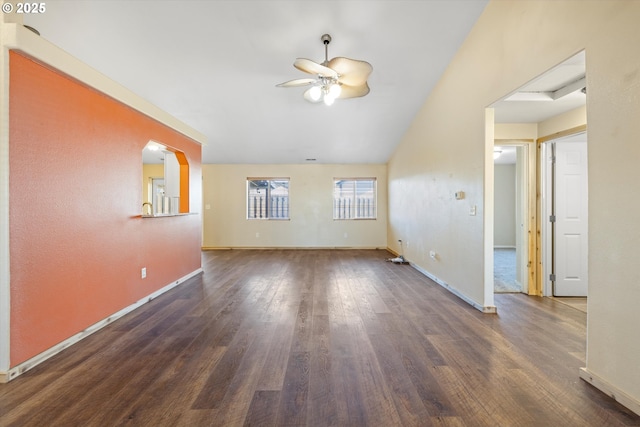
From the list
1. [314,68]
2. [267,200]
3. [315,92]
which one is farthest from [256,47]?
[267,200]

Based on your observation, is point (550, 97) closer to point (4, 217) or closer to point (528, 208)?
point (528, 208)

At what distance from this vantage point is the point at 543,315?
2.94 m

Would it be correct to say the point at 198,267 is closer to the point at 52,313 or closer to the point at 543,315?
the point at 52,313

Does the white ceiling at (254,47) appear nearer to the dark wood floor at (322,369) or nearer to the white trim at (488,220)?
the white trim at (488,220)

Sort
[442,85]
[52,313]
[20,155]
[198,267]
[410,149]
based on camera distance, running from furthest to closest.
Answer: [410,149], [198,267], [442,85], [52,313], [20,155]

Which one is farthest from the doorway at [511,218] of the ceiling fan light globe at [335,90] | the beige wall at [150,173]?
the beige wall at [150,173]

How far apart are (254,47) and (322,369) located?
366 centimetres

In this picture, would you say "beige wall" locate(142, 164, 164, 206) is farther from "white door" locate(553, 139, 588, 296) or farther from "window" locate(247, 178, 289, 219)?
"white door" locate(553, 139, 588, 296)

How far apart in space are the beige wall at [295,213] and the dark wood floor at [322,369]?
14.0ft

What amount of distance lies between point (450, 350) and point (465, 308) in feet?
3.68

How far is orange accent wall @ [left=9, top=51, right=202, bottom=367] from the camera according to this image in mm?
1935

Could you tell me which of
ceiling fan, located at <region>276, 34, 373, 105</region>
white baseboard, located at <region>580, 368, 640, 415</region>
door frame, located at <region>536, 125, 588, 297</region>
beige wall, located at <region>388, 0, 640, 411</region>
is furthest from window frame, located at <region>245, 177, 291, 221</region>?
white baseboard, located at <region>580, 368, 640, 415</region>

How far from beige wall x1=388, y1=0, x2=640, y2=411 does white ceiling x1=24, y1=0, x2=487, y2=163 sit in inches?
21.2

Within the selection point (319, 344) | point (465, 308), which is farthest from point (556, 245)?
point (319, 344)
